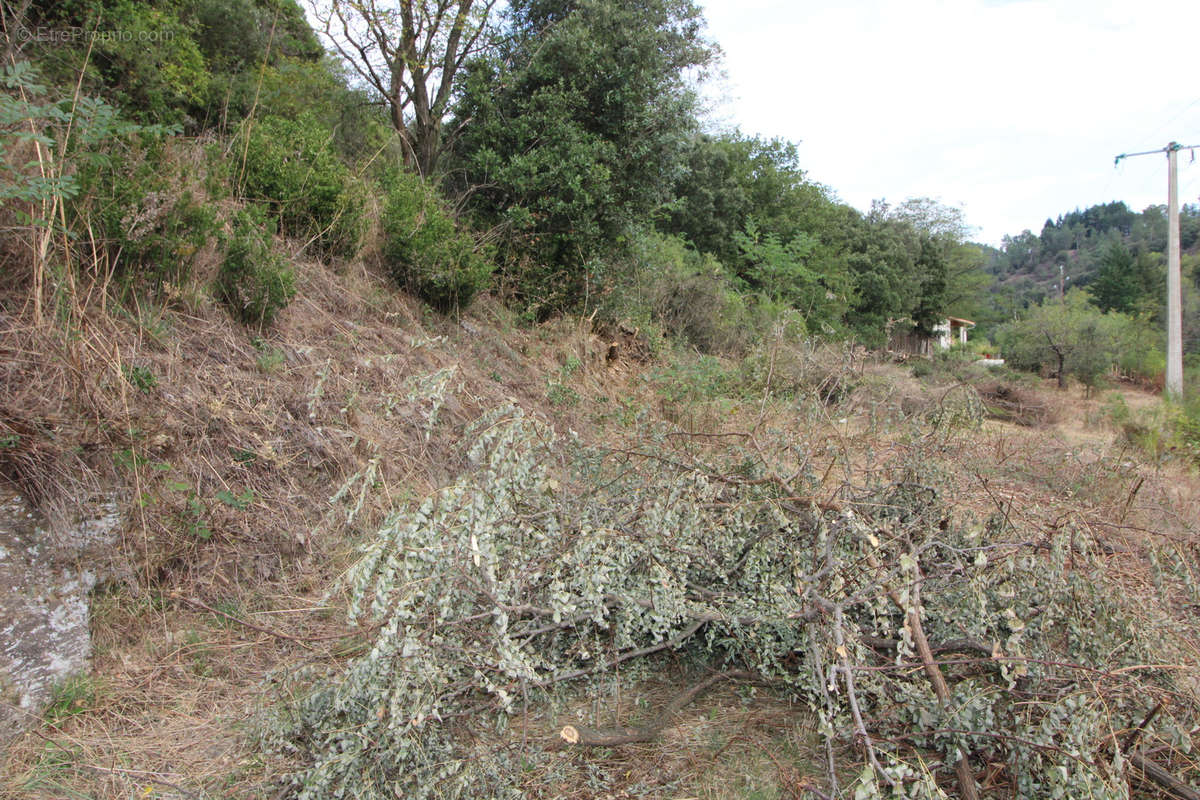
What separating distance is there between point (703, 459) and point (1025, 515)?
1.42 meters

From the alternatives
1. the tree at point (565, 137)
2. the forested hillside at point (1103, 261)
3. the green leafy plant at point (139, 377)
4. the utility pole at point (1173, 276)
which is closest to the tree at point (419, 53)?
the tree at point (565, 137)

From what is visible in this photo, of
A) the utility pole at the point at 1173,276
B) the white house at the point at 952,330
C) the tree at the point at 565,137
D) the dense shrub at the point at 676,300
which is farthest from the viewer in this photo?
the white house at the point at 952,330

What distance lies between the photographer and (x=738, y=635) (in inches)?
103

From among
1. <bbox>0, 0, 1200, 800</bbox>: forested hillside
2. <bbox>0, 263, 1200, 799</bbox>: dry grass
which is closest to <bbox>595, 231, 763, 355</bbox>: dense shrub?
<bbox>0, 0, 1200, 800</bbox>: forested hillside

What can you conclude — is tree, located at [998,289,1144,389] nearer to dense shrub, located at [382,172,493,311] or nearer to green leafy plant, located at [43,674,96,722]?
dense shrub, located at [382,172,493,311]

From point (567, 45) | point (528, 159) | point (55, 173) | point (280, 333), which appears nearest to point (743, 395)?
point (528, 159)

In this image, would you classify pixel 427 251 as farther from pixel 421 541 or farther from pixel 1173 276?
pixel 1173 276

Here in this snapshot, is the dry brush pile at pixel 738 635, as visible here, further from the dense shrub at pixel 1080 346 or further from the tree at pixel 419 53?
the dense shrub at pixel 1080 346

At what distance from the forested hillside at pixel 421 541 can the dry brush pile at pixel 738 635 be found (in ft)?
0.06

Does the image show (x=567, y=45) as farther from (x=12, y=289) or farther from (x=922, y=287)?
(x=922, y=287)

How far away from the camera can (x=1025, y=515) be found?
10.2 ft

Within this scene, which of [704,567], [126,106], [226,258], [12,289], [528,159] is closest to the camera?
[704,567]

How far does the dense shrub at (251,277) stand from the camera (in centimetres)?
478

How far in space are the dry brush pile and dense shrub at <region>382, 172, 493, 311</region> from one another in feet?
14.2
